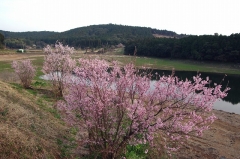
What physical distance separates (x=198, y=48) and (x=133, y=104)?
77167 mm

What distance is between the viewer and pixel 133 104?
6.52 meters

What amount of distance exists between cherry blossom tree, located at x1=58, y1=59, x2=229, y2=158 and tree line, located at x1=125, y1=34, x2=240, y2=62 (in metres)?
67.9

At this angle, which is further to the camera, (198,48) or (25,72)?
(198,48)

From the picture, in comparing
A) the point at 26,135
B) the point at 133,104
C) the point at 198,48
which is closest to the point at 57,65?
the point at 26,135

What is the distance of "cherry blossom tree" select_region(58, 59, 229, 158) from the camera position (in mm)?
6734

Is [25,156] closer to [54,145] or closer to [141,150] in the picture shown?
[54,145]

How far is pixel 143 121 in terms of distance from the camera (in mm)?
6500

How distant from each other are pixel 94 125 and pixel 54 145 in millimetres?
2475

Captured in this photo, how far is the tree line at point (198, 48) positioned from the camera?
68.2 meters

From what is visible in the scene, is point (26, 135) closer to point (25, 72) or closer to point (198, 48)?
A: point (25, 72)

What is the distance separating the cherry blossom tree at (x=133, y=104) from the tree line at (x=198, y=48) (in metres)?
67.9

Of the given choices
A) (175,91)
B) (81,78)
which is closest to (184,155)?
(175,91)

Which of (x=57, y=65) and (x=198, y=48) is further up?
(x=198, y=48)

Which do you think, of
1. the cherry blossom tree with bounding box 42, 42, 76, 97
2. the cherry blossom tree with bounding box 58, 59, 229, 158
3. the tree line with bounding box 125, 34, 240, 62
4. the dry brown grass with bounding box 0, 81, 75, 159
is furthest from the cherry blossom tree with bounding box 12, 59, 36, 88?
the tree line with bounding box 125, 34, 240, 62
